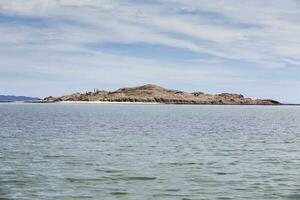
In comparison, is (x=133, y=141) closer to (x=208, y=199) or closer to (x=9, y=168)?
(x=9, y=168)

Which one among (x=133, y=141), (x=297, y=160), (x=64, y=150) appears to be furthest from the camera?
(x=133, y=141)

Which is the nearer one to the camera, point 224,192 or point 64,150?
point 224,192

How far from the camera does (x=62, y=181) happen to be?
28.9m

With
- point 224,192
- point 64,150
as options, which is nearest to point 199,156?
point 64,150

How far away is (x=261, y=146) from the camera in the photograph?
172 ft

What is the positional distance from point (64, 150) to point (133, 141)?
1237 cm

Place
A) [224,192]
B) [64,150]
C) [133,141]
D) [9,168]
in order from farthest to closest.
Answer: [133,141] → [64,150] → [9,168] → [224,192]

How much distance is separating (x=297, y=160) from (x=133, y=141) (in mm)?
21068

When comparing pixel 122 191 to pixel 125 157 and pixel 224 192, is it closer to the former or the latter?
pixel 224 192

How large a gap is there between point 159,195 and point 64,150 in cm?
2151

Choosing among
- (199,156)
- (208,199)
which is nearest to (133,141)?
(199,156)

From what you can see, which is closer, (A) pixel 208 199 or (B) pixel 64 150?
(A) pixel 208 199

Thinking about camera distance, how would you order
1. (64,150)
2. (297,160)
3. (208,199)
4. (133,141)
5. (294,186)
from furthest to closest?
(133,141), (64,150), (297,160), (294,186), (208,199)

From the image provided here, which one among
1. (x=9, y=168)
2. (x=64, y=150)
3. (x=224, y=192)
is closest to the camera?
(x=224, y=192)
